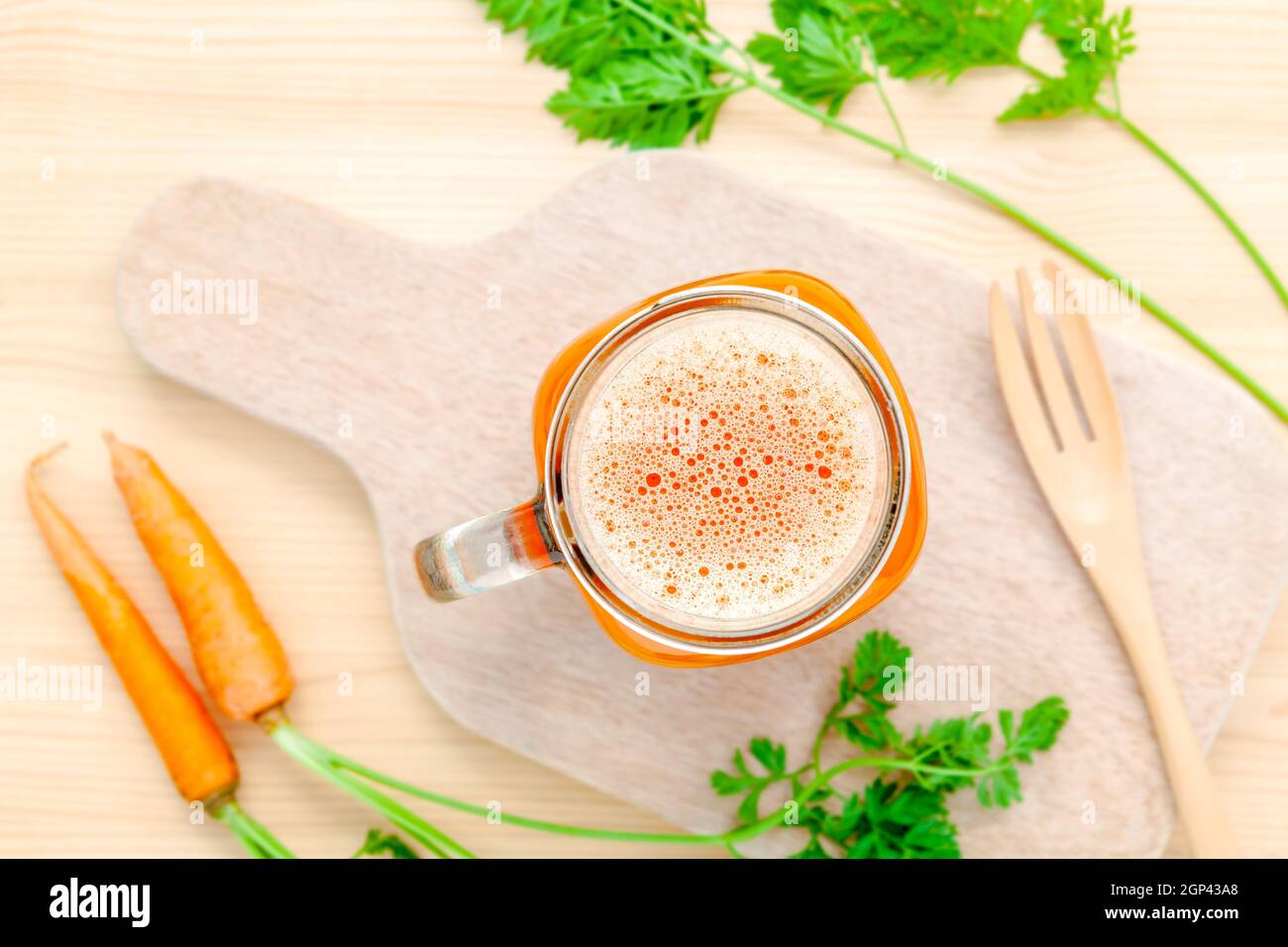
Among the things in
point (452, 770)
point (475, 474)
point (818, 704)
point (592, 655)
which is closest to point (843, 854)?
point (818, 704)

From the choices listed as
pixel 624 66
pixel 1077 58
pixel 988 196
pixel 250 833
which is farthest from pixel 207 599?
pixel 1077 58

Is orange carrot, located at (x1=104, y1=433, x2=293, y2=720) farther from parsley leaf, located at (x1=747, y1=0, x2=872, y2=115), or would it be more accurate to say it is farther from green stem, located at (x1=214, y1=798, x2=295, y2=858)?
parsley leaf, located at (x1=747, y1=0, x2=872, y2=115)

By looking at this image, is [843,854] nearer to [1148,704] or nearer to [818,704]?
[818,704]

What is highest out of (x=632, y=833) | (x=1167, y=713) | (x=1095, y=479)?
(x=1095, y=479)

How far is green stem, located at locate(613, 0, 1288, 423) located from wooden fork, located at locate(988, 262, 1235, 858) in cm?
12

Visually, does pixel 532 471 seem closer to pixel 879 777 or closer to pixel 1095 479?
pixel 879 777

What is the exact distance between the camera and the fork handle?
42.6 inches

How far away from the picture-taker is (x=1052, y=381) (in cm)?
110

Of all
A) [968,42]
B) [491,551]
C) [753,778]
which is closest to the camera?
[491,551]

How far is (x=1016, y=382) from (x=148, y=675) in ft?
3.37

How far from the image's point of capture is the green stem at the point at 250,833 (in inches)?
45.9

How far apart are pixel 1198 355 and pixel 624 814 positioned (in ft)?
2.83

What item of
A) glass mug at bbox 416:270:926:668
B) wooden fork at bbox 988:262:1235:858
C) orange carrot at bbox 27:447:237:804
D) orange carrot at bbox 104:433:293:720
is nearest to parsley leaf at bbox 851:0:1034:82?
wooden fork at bbox 988:262:1235:858

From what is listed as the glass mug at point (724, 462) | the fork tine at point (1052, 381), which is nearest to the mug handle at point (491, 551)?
the glass mug at point (724, 462)
